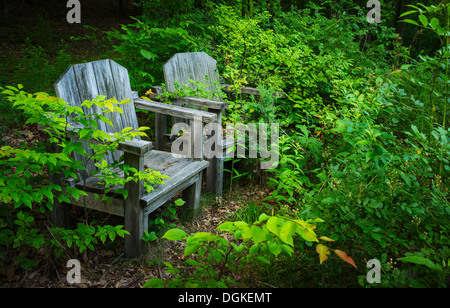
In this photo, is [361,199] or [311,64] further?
[311,64]

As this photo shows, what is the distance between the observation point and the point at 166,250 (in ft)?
8.31

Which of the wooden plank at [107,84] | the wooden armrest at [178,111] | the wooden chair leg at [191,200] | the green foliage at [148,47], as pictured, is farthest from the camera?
the green foliage at [148,47]

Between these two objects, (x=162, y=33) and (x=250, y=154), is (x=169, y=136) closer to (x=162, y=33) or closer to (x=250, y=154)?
(x=250, y=154)

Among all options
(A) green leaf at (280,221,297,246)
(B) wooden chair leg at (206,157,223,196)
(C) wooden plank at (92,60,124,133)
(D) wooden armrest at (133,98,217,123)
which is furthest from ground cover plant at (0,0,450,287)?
(D) wooden armrest at (133,98,217,123)

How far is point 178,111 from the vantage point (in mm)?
2764

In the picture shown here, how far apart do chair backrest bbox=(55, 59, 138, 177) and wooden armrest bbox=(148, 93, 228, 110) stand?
1.25 feet

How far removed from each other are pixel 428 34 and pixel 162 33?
952 centimetres

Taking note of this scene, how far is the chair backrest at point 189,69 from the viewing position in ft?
10.4

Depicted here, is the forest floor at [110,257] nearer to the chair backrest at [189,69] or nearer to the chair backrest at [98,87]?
the chair backrest at [98,87]

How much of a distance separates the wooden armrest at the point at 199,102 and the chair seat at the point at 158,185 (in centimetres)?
54

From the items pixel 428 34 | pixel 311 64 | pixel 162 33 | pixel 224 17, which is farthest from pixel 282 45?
pixel 428 34

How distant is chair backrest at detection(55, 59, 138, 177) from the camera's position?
90.8 inches

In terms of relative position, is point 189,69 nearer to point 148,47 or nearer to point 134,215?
point 148,47

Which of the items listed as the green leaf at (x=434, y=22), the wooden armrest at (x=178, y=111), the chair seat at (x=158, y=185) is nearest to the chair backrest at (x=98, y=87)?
the wooden armrest at (x=178, y=111)
